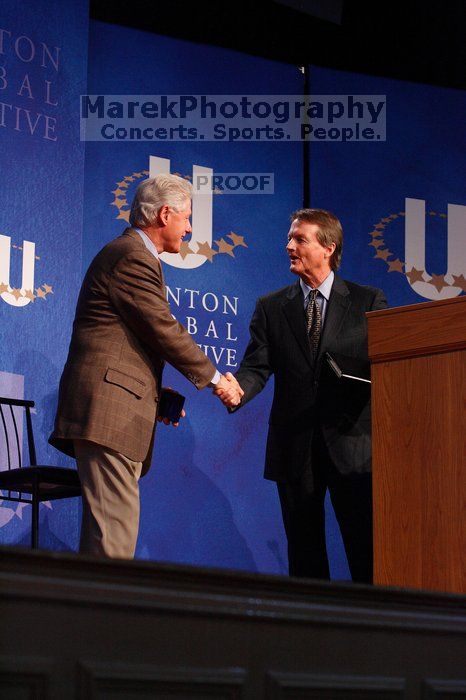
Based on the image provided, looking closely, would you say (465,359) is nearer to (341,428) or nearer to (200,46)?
(341,428)

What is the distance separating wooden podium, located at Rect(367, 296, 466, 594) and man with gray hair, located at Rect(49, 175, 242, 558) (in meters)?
0.88

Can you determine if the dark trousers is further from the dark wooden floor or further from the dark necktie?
the dark wooden floor

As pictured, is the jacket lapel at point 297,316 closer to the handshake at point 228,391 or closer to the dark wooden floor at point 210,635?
the handshake at point 228,391

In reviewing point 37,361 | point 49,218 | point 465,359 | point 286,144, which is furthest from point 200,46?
point 465,359

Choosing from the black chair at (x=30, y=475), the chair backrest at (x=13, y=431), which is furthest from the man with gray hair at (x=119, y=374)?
the chair backrest at (x=13, y=431)

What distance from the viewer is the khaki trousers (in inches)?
129

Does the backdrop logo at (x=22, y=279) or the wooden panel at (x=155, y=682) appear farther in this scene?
the backdrop logo at (x=22, y=279)

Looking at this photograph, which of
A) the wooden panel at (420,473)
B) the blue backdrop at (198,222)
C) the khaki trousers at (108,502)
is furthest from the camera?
the blue backdrop at (198,222)

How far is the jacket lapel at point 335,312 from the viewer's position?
159 inches

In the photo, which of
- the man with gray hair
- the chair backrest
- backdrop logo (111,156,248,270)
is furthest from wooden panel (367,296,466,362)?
backdrop logo (111,156,248,270)

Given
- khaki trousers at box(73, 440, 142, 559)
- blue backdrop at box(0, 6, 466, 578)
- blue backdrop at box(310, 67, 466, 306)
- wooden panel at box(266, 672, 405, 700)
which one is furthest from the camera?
blue backdrop at box(310, 67, 466, 306)

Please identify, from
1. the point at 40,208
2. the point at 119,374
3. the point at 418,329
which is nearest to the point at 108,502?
the point at 119,374

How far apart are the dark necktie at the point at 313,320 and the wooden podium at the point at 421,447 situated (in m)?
1.29

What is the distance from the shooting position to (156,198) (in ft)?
11.8
